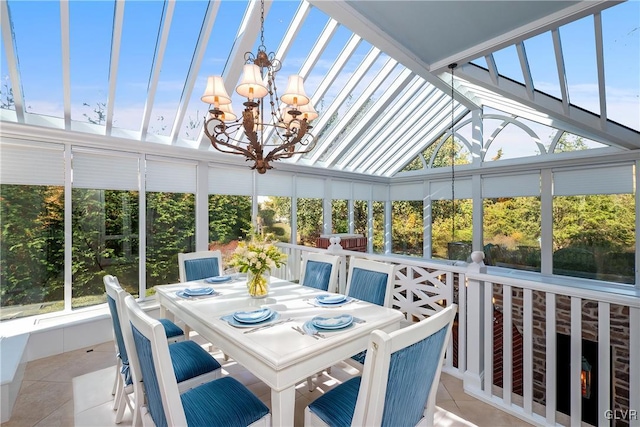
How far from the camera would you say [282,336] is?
1703 mm

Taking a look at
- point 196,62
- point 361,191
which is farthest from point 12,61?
point 361,191

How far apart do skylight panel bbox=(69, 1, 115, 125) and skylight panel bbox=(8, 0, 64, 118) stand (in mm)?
117

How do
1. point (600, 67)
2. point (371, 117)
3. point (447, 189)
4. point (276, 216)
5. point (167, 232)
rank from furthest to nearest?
1. point (447, 189)
2. point (276, 216)
3. point (371, 117)
4. point (167, 232)
5. point (600, 67)

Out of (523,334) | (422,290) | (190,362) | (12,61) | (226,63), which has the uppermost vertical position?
(226,63)

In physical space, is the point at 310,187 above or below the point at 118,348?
above

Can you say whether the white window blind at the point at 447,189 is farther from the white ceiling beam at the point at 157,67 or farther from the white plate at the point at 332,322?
the white ceiling beam at the point at 157,67

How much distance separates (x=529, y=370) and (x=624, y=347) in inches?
127

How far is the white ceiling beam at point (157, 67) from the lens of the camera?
113 inches

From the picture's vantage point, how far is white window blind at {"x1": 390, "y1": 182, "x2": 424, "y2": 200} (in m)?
7.52

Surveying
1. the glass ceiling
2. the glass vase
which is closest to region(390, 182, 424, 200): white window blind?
the glass ceiling

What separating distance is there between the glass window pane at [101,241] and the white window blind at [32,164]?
11.6 inches

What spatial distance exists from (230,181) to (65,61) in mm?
2615

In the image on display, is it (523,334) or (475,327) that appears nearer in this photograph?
(523,334)

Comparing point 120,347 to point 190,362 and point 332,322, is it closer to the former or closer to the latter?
point 190,362
